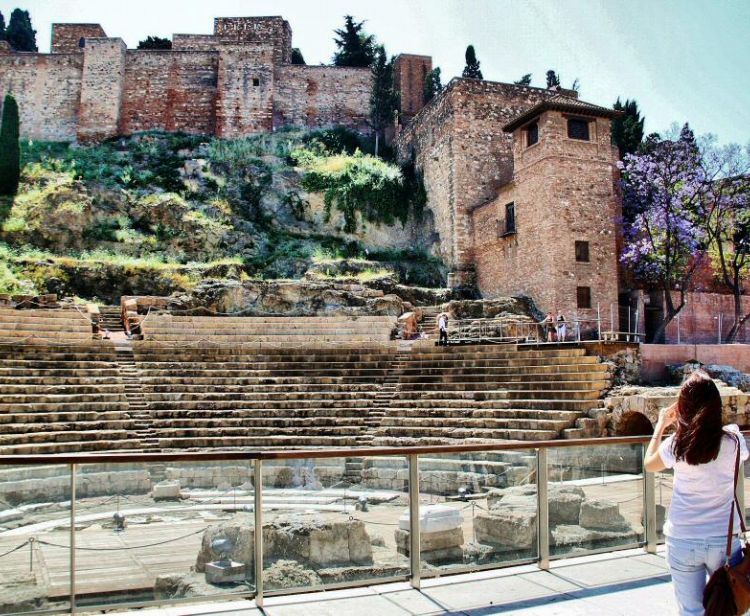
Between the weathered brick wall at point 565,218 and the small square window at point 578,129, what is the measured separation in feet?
0.82

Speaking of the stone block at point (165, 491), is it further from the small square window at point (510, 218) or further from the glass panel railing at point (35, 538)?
the small square window at point (510, 218)

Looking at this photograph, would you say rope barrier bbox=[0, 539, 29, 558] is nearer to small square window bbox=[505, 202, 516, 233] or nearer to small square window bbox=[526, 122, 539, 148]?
small square window bbox=[505, 202, 516, 233]

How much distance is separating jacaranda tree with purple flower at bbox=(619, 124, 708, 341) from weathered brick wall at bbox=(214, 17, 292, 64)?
69.8 feet

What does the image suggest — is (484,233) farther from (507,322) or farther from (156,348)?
(156,348)

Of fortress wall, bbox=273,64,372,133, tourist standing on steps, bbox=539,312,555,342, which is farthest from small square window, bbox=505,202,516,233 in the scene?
fortress wall, bbox=273,64,372,133

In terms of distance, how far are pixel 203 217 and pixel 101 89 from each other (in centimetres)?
1297

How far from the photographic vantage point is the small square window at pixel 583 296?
966 inches

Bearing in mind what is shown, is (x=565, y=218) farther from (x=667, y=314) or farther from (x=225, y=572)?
(x=225, y=572)

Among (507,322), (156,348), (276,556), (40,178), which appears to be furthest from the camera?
(40,178)

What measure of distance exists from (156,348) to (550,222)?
1399 cm

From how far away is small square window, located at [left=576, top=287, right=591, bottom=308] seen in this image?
966 inches

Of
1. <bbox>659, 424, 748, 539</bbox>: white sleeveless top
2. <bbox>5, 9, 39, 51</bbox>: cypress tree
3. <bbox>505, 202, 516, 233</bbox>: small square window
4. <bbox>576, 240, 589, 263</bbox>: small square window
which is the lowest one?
<bbox>659, 424, 748, 539</bbox>: white sleeveless top

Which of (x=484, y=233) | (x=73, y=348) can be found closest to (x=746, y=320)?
(x=484, y=233)

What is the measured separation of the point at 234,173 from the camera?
107 feet
